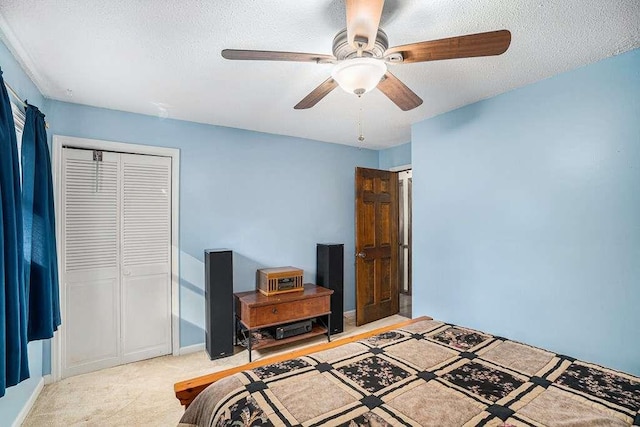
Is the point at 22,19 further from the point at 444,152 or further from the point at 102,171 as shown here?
the point at 444,152

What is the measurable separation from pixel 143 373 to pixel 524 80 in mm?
4087

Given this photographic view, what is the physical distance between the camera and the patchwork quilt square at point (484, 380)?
137 centimetres

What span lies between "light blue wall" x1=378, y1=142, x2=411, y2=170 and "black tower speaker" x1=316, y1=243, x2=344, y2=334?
1.59 metres

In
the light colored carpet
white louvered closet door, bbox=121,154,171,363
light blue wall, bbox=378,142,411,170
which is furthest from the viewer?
light blue wall, bbox=378,142,411,170

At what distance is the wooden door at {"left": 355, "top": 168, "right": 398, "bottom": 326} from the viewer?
391cm

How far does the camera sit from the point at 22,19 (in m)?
1.60

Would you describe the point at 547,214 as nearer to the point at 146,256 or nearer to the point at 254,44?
the point at 254,44

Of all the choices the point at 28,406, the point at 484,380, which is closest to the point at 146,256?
the point at 28,406

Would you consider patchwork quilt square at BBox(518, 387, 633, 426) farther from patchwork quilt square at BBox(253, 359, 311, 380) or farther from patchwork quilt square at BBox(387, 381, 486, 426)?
patchwork quilt square at BBox(253, 359, 311, 380)

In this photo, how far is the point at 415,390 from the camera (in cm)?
138

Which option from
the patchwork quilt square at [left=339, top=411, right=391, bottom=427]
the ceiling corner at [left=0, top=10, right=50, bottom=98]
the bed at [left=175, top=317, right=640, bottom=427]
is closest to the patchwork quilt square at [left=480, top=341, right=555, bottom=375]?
the bed at [left=175, top=317, right=640, bottom=427]

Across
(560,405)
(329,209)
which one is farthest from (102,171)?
(560,405)

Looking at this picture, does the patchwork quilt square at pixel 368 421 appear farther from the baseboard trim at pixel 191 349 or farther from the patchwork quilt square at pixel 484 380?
the baseboard trim at pixel 191 349

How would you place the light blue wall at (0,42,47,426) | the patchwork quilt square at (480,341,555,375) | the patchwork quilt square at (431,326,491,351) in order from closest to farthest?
the patchwork quilt square at (480,341,555,375), the light blue wall at (0,42,47,426), the patchwork quilt square at (431,326,491,351)
